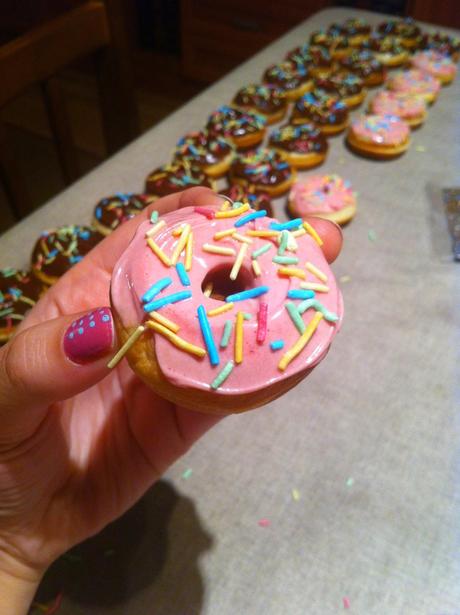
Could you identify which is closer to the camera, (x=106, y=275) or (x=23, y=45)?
(x=106, y=275)

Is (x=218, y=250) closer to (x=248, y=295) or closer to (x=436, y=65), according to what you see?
(x=248, y=295)

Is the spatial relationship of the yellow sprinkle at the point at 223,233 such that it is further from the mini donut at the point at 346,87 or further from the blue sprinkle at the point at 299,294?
the mini donut at the point at 346,87

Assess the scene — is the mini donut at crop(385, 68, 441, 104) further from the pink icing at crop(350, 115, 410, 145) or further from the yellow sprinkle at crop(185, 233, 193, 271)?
the yellow sprinkle at crop(185, 233, 193, 271)

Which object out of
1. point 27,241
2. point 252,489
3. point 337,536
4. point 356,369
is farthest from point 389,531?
point 27,241

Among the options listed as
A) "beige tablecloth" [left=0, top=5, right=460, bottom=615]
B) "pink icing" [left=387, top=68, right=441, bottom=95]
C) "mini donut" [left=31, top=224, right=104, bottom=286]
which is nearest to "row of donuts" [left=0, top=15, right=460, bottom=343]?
"mini donut" [left=31, top=224, right=104, bottom=286]

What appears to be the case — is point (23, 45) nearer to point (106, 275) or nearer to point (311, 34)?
point (106, 275)
